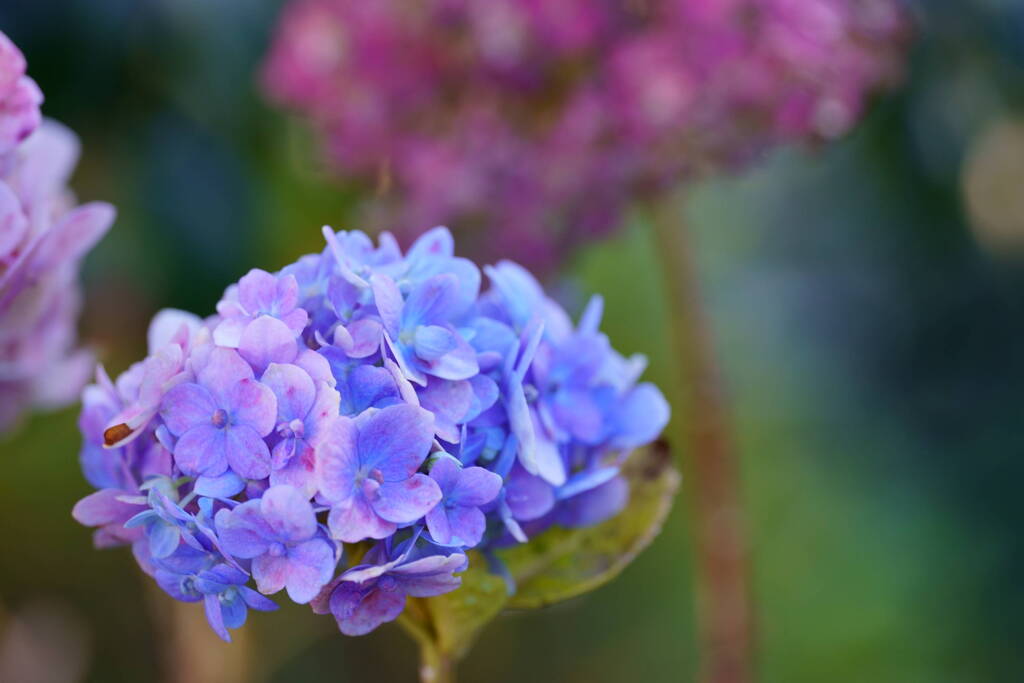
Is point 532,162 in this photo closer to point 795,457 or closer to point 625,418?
point 625,418

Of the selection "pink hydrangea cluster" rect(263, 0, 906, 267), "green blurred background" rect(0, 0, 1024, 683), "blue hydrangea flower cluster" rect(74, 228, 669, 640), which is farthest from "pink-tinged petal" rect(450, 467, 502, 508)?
"green blurred background" rect(0, 0, 1024, 683)

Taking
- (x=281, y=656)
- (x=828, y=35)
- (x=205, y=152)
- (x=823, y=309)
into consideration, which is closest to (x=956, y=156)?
(x=828, y=35)

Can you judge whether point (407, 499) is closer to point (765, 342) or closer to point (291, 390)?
point (291, 390)

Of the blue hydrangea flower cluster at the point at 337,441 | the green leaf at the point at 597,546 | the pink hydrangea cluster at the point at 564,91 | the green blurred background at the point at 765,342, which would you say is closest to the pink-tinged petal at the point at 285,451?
the blue hydrangea flower cluster at the point at 337,441

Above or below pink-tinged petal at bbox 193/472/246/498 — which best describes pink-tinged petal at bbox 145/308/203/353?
above

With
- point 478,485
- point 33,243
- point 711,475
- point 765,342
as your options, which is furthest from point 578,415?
point 765,342

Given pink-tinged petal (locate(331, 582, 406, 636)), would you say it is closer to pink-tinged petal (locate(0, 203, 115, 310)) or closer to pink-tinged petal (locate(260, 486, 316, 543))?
pink-tinged petal (locate(260, 486, 316, 543))
